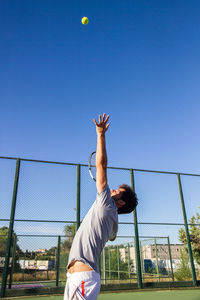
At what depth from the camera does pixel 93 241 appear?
1.73m

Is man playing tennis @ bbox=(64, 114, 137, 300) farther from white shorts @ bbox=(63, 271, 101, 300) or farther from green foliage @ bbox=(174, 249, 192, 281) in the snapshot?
green foliage @ bbox=(174, 249, 192, 281)

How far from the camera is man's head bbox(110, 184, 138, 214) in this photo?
78.0 inches

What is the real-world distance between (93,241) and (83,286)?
0.28 m

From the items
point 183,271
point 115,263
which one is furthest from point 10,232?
point 183,271

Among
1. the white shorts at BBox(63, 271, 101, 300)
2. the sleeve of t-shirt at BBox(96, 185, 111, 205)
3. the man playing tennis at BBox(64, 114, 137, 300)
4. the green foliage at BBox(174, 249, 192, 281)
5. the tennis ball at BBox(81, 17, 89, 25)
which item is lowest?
the green foliage at BBox(174, 249, 192, 281)

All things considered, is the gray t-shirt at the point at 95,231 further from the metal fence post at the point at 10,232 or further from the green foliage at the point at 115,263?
the green foliage at the point at 115,263

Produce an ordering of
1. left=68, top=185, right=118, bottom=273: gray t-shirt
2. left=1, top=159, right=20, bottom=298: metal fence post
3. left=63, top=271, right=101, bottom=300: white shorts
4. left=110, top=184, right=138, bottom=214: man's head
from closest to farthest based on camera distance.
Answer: left=63, top=271, right=101, bottom=300: white shorts, left=68, top=185, right=118, bottom=273: gray t-shirt, left=110, top=184, right=138, bottom=214: man's head, left=1, top=159, right=20, bottom=298: metal fence post

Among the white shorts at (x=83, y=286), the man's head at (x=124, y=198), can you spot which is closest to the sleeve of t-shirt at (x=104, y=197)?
the man's head at (x=124, y=198)

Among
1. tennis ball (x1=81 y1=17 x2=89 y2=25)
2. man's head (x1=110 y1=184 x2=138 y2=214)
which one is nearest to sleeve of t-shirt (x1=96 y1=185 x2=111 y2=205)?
man's head (x1=110 y1=184 x2=138 y2=214)

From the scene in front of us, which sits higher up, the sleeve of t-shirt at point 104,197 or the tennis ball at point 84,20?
the tennis ball at point 84,20

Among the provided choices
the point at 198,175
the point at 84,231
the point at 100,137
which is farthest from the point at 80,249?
the point at 198,175

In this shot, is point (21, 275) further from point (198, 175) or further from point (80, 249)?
point (80, 249)

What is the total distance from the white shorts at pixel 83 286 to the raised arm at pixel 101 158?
1.84ft

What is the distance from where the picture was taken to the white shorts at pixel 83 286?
5.21 ft
